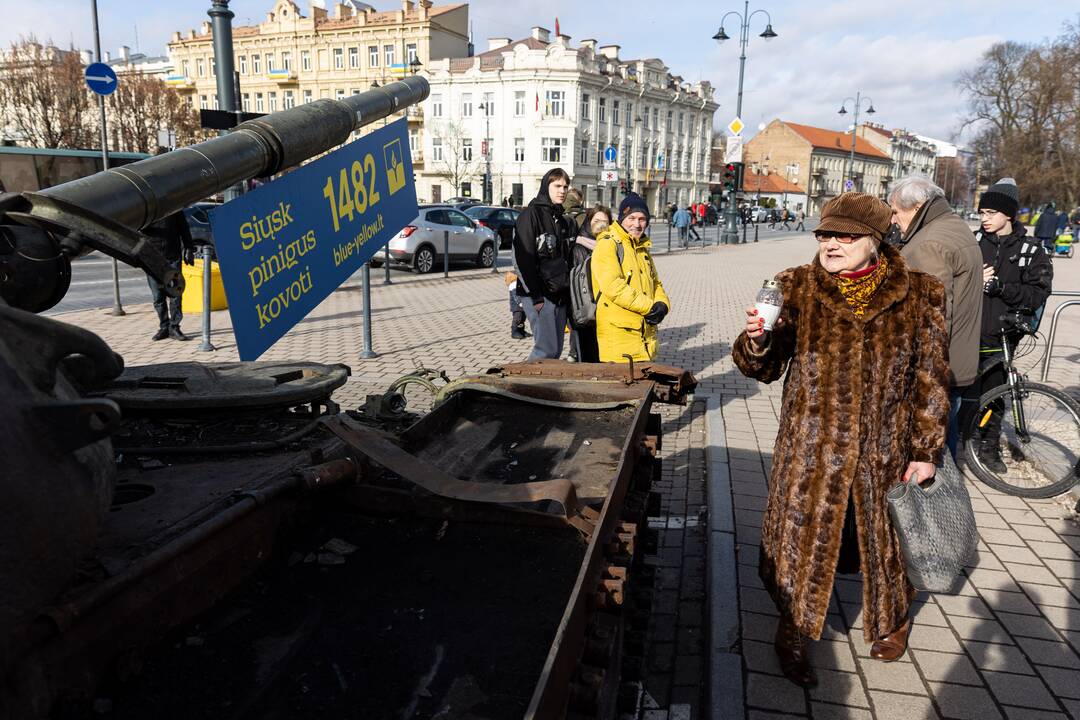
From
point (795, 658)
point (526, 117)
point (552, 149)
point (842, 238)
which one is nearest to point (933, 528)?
point (795, 658)

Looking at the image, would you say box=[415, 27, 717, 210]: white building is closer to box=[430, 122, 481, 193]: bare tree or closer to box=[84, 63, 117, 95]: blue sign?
box=[430, 122, 481, 193]: bare tree

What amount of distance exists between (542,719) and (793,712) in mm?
1807

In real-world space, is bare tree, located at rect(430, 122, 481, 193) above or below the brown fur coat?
above

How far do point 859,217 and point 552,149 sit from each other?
70.4m

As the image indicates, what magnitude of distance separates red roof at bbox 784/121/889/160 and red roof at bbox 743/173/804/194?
9123mm

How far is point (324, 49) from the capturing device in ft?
246

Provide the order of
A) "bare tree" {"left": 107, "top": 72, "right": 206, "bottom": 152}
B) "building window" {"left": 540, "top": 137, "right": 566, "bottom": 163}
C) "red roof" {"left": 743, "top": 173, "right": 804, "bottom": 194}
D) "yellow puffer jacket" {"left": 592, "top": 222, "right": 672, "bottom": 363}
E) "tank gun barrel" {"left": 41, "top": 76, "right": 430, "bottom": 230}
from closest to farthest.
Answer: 1. "tank gun barrel" {"left": 41, "top": 76, "right": 430, "bottom": 230}
2. "yellow puffer jacket" {"left": 592, "top": 222, "right": 672, "bottom": 363}
3. "bare tree" {"left": 107, "top": 72, "right": 206, "bottom": 152}
4. "building window" {"left": 540, "top": 137, "right": 566, "bottom": 163}
5. "red roof" {"left": 743, "top": 173, "right": 804, "bottom": 194}

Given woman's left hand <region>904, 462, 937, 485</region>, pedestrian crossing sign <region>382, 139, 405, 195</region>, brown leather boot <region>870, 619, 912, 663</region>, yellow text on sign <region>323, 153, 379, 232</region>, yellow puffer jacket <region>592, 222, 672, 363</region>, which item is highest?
pedestrian crossing sign <region>382, 139, 405, 195</region>

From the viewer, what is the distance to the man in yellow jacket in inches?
215

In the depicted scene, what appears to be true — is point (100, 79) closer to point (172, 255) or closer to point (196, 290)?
point (196, 290)

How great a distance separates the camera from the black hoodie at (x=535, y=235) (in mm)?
6340

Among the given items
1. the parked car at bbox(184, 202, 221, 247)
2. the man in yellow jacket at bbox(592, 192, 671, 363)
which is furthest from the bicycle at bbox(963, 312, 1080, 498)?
the parked car at bbox(184, 202, 221, 247)

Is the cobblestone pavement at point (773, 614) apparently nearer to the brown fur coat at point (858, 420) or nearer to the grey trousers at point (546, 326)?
the brown fur coat at point (858, 420)

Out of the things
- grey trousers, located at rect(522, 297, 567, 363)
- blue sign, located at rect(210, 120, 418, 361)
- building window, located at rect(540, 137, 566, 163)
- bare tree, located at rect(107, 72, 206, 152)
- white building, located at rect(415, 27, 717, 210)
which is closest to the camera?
blue sign, located at rect(210, 120, 418, 361)
